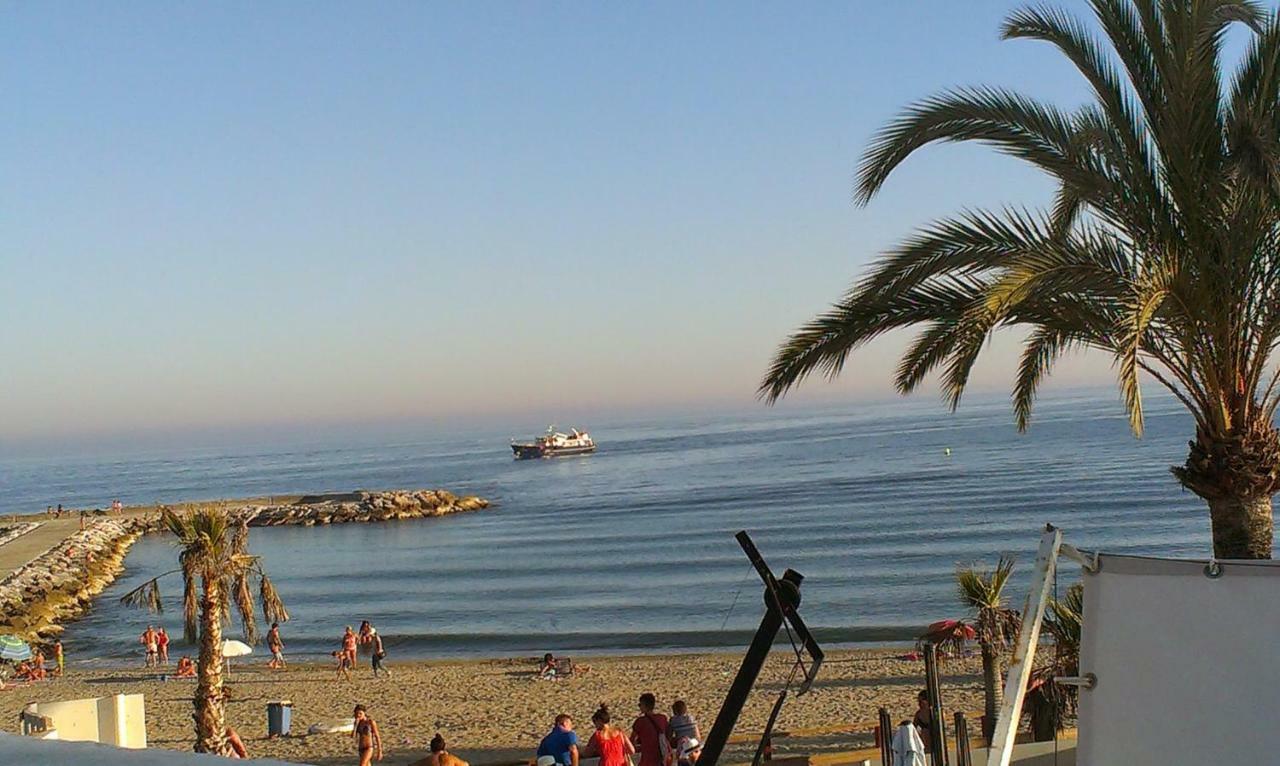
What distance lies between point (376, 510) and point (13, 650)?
49858 mm

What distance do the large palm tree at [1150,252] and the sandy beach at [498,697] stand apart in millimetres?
8045

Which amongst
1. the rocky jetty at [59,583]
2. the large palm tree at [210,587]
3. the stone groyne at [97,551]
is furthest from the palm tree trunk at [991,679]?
the rocky jetty at [59,583]

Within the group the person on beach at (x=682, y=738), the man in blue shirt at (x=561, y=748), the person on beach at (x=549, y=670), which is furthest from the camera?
the person on beach at (x=549, y=670)

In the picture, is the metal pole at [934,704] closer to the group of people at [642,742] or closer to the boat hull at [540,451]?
the group of people at [642,742]

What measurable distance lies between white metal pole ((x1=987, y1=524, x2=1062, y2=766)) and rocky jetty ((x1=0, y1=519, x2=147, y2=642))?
37.8 metres

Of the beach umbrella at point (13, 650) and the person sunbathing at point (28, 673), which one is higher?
the beach umbrella at point (13, 650)

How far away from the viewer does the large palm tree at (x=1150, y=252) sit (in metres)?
8.11

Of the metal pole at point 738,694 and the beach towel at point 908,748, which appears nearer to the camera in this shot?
the metal pole at point 738,694

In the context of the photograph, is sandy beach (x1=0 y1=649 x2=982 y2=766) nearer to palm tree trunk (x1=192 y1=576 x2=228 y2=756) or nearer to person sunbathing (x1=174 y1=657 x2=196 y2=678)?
person sunbathing (x1=174 y1=657 x2=196 y2=678)

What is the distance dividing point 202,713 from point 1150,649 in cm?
1234

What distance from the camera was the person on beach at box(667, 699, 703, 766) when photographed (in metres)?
10.6

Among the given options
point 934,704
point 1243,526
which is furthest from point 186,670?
point 1243,526

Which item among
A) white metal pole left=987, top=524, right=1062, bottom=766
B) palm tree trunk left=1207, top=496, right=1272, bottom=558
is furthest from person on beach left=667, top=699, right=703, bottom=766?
white metal pole left=987, top=524, right=1062, bottom=766

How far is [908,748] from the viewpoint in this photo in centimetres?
874
